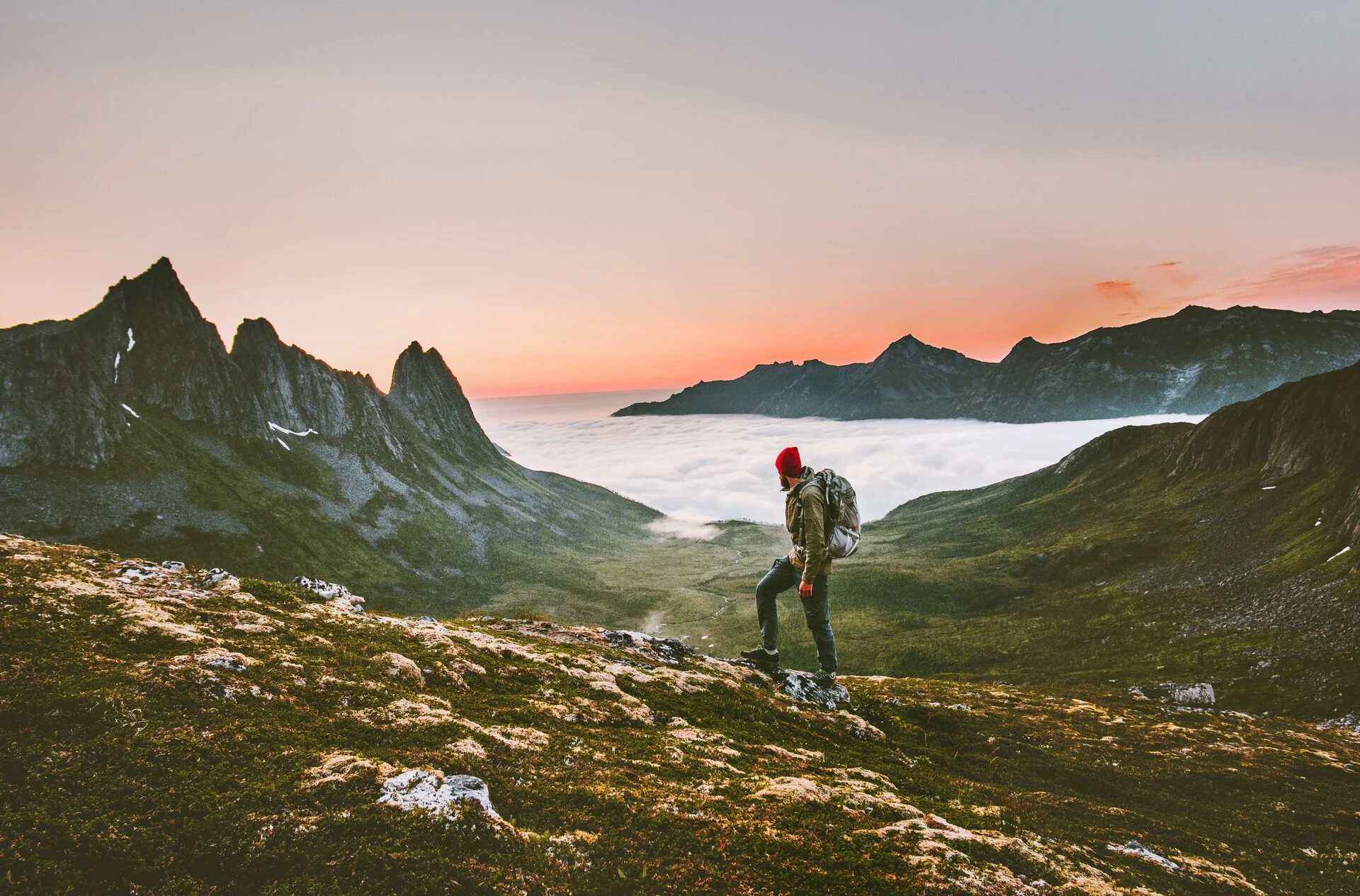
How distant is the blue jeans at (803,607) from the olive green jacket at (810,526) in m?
0.91

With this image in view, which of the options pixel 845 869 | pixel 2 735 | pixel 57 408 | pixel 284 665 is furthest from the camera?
pixel 57 408

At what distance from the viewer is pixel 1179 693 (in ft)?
232

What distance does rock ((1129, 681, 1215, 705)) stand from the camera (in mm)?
68000

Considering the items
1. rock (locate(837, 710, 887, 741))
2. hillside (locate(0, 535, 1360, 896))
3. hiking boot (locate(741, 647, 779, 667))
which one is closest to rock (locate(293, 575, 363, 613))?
hillside (locate(0, 535, 1360, 896))

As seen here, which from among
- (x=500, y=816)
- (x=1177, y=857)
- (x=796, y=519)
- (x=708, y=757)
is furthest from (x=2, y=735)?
(x=1177, y=857)

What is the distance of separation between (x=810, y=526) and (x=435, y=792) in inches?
551

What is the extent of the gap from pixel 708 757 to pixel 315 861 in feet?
30.6

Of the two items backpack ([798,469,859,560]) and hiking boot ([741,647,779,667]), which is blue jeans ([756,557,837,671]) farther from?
backpack ([798,469,859,560])

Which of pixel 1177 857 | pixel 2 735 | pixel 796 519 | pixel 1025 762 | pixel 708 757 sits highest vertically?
pixel 796 519

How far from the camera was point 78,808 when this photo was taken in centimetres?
859

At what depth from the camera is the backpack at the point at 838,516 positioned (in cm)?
2139

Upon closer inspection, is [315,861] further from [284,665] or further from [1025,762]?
[1025,762]

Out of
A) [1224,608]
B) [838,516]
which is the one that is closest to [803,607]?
[838,516]

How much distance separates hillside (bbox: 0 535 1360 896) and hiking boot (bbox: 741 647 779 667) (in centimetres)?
116
